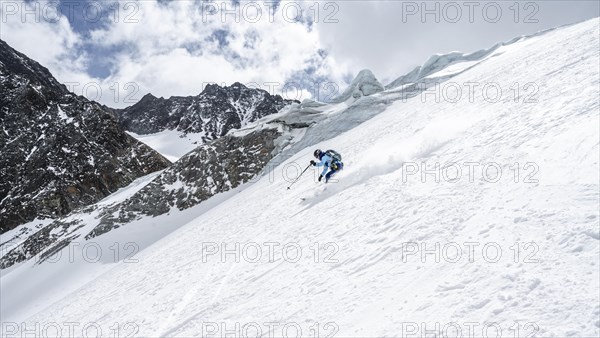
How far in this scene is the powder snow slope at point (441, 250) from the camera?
4.29 m

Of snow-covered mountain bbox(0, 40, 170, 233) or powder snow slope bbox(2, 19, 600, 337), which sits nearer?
powder snow slope bbox(2, 19, 600, 337)

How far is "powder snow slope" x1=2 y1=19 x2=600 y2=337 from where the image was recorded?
14.1ft

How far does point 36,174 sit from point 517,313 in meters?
115

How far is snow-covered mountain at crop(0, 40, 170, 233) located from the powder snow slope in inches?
3595

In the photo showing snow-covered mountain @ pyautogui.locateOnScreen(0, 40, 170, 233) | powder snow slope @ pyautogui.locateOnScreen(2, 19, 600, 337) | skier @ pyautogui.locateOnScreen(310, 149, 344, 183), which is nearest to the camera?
powder snow slope @ pyautogui.locateOnScreen(2, 19, 600, 337)

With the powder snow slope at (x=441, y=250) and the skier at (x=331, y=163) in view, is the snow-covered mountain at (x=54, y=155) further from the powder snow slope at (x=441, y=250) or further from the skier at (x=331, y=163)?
the powder snow slope at (x=441, y=250)

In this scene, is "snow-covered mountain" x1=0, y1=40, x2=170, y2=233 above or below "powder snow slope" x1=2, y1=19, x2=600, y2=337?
above

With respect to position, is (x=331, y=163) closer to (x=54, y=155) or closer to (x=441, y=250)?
(x=441, y=250)

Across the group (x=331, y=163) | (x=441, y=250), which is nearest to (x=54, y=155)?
(x=331, y=163)

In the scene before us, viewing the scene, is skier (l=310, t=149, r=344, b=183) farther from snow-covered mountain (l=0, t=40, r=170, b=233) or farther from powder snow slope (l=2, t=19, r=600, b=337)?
snow-covered mountain (l=0, t=40, r=170, b=233)

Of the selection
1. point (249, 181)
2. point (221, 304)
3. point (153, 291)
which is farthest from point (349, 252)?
point (249, 181)

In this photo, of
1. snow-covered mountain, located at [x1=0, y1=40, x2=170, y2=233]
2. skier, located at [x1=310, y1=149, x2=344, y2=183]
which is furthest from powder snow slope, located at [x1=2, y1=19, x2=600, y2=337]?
snow-covered mountain, located at [x1=0, y1=40, x2=170, y2=233]

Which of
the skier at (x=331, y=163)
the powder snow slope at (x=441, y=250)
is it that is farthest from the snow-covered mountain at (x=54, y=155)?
the powder snow slope at (x=441, y=250)

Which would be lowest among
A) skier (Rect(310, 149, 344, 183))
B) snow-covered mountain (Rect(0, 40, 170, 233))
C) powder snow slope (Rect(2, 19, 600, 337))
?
powder snow slope (Rect(2, 19, 600, 337))
